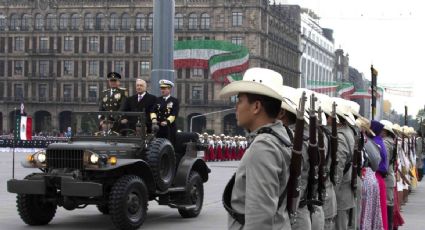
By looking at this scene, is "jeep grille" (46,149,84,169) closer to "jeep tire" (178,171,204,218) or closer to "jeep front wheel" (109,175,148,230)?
"jeep front wheel" (109,175,148,230)

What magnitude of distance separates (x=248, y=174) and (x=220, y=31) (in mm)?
97535

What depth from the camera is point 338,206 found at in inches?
345

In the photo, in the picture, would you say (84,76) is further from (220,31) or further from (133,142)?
(133,142)

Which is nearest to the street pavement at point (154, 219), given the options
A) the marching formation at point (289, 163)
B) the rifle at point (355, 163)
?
the marching formation at point (289, 163)

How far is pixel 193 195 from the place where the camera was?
15102 millimetres

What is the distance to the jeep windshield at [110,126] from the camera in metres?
13.8

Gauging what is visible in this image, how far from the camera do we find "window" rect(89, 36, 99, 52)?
105 meters

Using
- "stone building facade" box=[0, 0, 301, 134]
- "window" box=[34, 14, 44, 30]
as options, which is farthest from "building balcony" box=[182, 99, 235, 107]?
"window" box=[34, 14, 44, 30]

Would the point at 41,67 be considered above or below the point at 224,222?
above

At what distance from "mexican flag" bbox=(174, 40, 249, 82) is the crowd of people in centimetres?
458

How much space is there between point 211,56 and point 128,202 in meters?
42.6

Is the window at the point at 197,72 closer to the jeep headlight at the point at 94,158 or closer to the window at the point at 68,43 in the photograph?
the window at the point at 68,43

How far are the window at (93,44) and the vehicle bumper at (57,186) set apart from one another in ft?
305

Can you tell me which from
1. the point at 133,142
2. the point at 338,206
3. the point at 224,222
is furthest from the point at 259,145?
the point at 224,222
